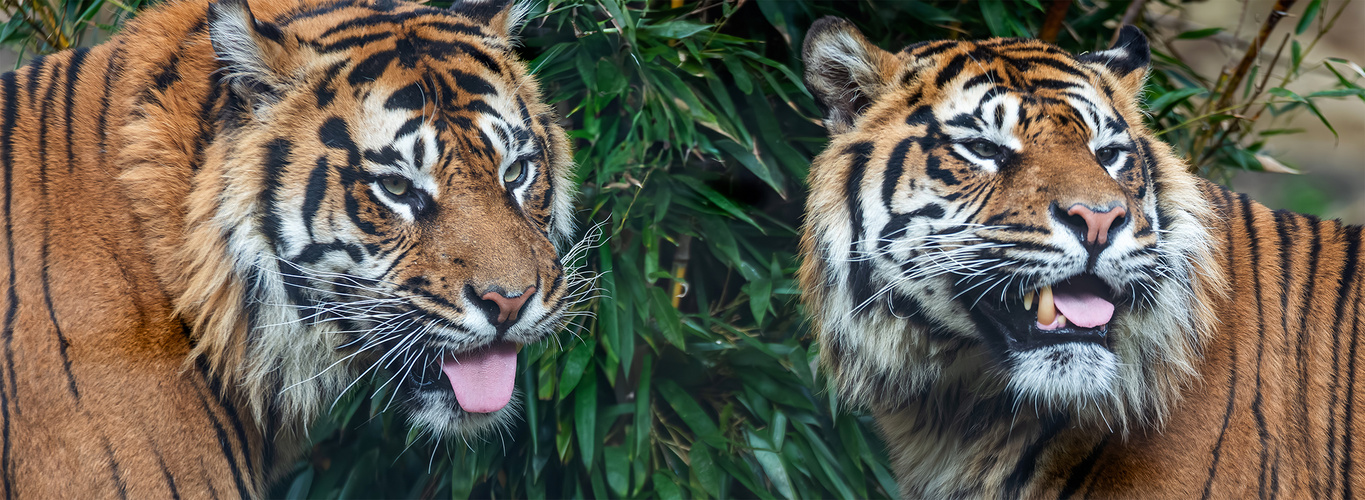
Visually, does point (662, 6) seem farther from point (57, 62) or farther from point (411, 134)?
point (57, 62)

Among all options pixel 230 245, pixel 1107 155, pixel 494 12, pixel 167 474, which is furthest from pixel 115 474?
pixel 1107 155

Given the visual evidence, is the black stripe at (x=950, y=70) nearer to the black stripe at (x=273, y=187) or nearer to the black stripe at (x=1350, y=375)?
the black stripe at (x=1350, y=375)

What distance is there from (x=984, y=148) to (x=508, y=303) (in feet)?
2.05

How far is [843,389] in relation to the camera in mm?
1275

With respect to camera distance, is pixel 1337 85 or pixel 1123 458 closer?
pixel 1123 458

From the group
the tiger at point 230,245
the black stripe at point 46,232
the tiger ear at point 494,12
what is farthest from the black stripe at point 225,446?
the tiger ear at point 494,12

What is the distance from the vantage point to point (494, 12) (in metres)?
1.28

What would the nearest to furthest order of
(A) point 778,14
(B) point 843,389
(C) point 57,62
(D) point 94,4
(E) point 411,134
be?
(E) point 411,134, (C) point 57,62, (B) point 843,389, (D) point 94,4, (A) point 778,14

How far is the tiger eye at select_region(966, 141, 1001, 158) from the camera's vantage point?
112 centimetres

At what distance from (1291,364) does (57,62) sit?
1.62 metres

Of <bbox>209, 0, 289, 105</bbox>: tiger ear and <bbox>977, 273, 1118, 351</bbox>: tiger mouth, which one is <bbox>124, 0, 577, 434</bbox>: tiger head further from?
<bbox>977, 273, 1118, 351</bbox>: tiger mouth

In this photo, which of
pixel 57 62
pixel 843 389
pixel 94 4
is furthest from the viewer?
pixel 94 4

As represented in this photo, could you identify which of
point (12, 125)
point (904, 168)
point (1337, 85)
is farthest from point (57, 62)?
point (1337, 85)

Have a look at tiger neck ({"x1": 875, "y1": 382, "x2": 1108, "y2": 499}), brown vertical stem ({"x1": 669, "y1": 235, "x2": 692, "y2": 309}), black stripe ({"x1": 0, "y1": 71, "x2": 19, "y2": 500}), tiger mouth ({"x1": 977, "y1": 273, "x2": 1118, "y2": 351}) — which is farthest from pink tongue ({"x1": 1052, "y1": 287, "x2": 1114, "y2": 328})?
black stripe ({"x1": 0, "y1": 71, "x2": 19, "y2": 500})
